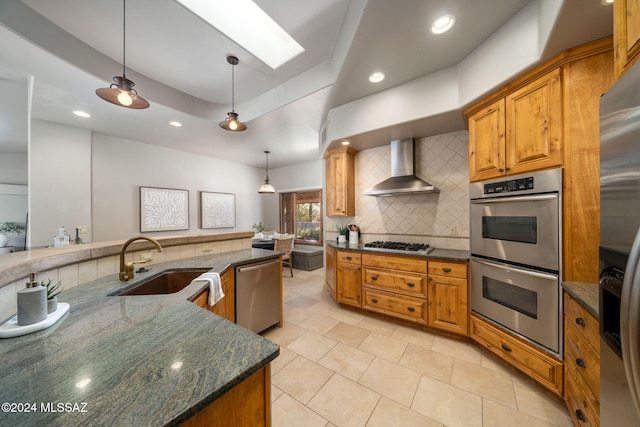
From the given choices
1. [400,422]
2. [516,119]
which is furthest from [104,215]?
[516,119]

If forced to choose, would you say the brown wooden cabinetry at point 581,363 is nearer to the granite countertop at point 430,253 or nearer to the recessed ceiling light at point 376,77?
the granite countertop at point 430,253

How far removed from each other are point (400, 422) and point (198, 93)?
4085mm

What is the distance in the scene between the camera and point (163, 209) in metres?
4.50

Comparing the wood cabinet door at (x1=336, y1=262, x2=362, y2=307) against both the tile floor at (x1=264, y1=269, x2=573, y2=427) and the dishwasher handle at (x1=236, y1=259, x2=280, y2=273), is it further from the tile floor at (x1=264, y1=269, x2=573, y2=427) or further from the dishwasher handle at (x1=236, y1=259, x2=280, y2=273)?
the dishwasher handle at (x1=236, y1=259, x2=280, y2=273)

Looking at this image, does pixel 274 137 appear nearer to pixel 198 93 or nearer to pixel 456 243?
pixel 198 93

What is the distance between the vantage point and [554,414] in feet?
4.78

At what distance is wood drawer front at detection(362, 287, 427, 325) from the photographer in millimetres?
2435

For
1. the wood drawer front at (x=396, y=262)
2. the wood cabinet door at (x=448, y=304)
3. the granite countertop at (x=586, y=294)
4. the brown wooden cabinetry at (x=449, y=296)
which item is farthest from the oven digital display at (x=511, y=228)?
the wood drawer front at (x=396, y=262)

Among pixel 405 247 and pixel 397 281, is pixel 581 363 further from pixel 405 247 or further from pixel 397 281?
pixel 405 247

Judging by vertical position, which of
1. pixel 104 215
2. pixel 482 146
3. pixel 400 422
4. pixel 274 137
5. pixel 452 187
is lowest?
pixel 400 422

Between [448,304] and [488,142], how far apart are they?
1.64 m

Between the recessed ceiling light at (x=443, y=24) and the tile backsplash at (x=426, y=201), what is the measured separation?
135 centimetres

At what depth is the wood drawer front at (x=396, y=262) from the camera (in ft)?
8.02

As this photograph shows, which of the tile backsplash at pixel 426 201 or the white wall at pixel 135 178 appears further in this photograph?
the white wall at pixel 135 178
